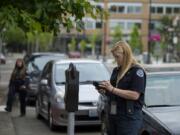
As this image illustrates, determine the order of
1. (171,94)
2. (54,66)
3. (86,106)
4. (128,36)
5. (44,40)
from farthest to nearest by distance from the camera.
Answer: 1. (128,36)
2. (44,40)
3. (54,66)
4. (86,106)
5. (171,94)

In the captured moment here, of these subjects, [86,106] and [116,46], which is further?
[86,106]

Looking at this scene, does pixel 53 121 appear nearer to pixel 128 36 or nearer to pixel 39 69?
pixel 39 69

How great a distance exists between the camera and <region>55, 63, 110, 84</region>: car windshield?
47.2 feet

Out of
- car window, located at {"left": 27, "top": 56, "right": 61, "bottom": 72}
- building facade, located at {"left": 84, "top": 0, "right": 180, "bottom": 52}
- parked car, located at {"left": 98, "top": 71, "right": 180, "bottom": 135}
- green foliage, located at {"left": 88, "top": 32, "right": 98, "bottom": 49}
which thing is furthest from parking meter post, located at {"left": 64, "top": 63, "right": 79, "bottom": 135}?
building facade, located at {"left": 84, "top": 0, "right": 180, "bottom": 52}

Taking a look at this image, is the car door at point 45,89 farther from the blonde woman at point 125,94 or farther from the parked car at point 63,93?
the blonde woman at point 125,94

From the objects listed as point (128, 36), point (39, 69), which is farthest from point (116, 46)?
point (128, 36)

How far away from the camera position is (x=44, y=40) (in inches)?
4008

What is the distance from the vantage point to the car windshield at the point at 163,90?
8742 millimetres

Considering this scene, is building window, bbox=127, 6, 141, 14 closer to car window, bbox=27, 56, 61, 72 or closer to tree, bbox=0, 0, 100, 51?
car window, bbox=27, 56, 61, 72

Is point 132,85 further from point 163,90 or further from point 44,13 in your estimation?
point 44,13

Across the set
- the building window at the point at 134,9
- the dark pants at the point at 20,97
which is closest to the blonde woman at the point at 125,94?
the dark pants at the point at 20,97

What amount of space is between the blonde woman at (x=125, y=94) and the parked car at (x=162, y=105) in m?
0.68

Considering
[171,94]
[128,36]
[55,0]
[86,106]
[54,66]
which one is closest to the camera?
[171,94]

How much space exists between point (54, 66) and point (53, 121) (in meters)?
1.89
